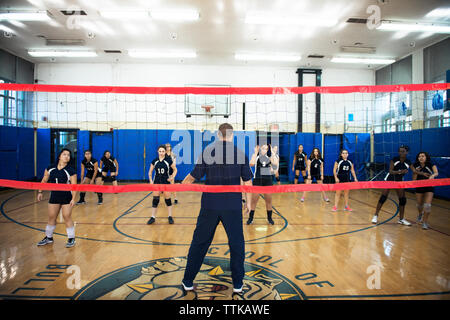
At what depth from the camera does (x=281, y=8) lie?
766 cm

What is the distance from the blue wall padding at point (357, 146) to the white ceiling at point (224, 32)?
138 inches

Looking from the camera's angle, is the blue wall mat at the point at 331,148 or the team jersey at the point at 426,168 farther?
the blue wall mat at the point at 331,148

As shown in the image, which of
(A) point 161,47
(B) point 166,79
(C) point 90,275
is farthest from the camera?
(B) point 166,79

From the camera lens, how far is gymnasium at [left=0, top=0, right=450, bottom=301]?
3.10m

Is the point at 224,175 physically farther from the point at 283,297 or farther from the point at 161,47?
the point at 161,47

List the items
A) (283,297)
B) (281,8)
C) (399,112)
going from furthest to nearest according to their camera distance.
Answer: (399,112) < (281,8) < (283,297)

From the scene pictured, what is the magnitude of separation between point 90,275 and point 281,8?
8.16 meters

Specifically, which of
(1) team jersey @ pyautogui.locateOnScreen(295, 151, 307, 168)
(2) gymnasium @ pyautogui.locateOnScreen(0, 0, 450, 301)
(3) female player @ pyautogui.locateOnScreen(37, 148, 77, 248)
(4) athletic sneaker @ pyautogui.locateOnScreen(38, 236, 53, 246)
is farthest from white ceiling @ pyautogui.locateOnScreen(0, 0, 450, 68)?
(4) athletic sneaker @ pyautogui.locateOnScreen(38, 236, 53, 246)

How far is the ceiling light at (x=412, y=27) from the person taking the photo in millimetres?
8000

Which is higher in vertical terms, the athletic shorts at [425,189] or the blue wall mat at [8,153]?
the blue wall mat at [8,153]

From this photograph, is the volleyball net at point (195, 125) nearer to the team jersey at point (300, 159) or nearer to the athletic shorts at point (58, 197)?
the team jersey at point (300, 159)

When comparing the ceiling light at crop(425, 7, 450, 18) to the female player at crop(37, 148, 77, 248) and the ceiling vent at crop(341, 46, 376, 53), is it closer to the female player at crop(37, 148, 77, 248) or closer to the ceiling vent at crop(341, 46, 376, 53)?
the ceiling vent at crop(341, 46, 376, 53)

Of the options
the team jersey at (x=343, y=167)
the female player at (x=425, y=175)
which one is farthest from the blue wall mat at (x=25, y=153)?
the female player at (x=425, y=175)
